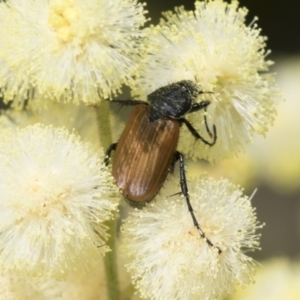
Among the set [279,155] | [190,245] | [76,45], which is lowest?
[279,155]

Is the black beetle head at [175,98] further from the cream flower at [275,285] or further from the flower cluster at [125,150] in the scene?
the cream flower at [275,285]

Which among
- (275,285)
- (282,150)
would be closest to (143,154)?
(275,285)

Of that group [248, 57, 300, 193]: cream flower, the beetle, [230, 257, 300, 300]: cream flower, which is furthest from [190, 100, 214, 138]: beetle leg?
[248, 57, 300, 193]: cream flower

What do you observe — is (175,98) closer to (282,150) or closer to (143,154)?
(143,154)

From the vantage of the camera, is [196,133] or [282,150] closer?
[196,133]

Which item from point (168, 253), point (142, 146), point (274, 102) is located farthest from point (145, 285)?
point (274, 102)

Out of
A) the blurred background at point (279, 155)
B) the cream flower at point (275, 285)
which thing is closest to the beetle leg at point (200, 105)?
the cream flower at point (275, 285)

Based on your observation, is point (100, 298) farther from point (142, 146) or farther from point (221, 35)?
point (221, 35)

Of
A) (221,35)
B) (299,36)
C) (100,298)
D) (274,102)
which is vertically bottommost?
(299,36)
